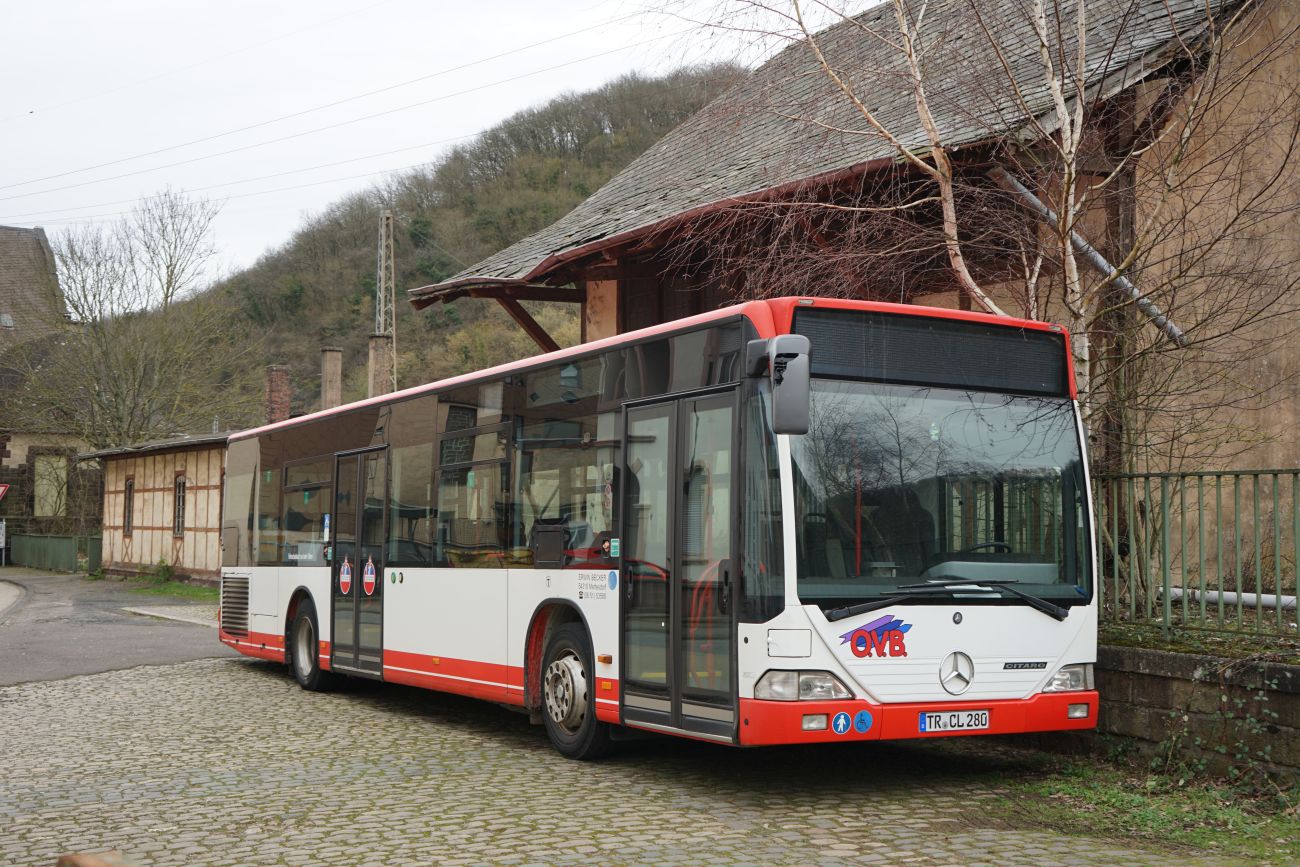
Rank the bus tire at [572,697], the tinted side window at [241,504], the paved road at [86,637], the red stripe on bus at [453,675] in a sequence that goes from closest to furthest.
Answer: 1. the bus tire at [572,697]
2. the red stripe on bus at [453,675]
3. the tinted side window at [241,504]
4. the paved road at [86,637]

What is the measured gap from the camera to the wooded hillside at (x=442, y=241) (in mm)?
65188

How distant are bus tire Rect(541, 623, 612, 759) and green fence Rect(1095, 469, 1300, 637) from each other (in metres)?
3.42

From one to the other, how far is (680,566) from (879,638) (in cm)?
126

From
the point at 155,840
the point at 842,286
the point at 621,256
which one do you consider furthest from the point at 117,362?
the point at 155,840

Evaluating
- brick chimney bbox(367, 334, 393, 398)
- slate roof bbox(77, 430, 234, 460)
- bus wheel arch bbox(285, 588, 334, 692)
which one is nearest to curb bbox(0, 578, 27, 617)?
slate roof bbox(77, 430, 234, 460)

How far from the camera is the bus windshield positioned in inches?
301

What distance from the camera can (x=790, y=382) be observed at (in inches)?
289

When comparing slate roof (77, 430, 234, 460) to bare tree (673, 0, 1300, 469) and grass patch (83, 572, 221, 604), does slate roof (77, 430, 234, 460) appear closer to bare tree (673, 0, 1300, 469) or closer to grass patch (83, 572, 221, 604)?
grass patch (83, 572, 221, 604)

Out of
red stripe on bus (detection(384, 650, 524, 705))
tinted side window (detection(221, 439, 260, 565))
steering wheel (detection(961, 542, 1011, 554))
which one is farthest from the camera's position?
tinted side window (detection(221, 439, 260, 565))

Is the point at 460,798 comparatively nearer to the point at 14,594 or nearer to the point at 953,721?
the point at 953,721

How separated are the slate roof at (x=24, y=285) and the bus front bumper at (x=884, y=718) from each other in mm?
43199

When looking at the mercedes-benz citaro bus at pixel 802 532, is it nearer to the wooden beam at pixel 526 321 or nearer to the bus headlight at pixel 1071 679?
the bus headlight at pixel 1071 679

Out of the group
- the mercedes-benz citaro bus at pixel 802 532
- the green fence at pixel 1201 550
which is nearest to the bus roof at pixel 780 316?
the mercedes-benz citaro bus at pixel 802 532

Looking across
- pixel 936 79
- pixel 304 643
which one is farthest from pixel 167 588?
pixel 936 79
